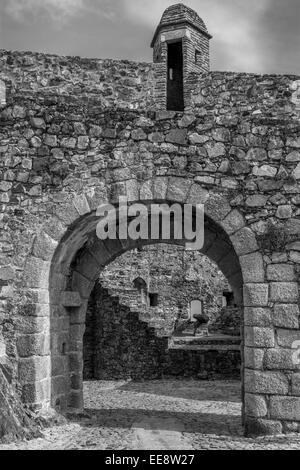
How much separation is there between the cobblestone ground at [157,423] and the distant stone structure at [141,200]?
0.42 metres

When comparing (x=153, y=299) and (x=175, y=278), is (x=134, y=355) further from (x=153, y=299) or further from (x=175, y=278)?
(x=175, y=278)

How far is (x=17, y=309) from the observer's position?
21.2ft

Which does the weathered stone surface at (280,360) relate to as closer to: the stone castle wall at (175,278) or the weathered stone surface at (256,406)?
the weathered stone surface at (256,406)

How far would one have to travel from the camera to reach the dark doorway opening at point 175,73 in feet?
51.9

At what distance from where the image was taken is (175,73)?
53.6 feet

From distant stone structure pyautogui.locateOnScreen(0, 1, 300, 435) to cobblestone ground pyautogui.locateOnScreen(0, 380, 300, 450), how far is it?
42cm

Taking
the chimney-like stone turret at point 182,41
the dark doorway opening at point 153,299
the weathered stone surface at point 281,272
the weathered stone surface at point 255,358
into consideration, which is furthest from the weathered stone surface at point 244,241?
the dark doorway opening at point 153,299

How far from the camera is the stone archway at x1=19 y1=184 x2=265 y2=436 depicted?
628cm

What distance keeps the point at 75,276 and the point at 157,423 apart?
95.4 inches

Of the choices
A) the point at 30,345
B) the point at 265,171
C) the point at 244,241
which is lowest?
the point at 30,345

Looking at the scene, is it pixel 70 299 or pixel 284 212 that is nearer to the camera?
pixel 284 212

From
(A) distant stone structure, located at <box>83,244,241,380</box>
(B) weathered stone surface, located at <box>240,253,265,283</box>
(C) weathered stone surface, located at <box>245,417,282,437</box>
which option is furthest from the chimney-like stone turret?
(C) weathered stone surface, located at <box>245,417,282,437</box>

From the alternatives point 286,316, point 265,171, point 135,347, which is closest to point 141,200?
point 265,171
